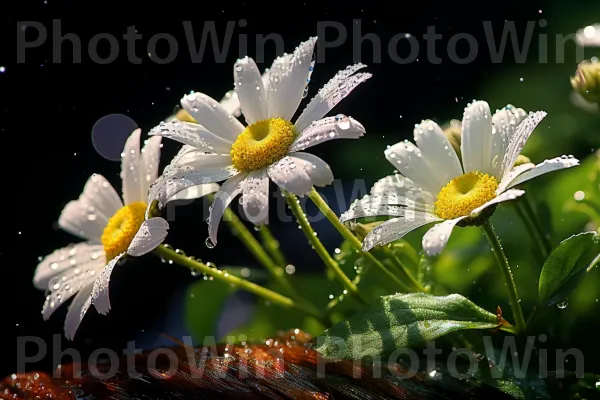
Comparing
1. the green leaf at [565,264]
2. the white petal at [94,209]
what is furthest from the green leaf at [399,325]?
the white petal at [94,209]

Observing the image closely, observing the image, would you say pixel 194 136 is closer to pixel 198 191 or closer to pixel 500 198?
pixel 198 191

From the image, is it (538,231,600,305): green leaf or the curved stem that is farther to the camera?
the curved stem

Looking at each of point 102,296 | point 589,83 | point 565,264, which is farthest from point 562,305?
point 102,296

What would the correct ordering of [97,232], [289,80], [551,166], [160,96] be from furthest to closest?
1. [160,96]
2. [97,232]
3. [289,80]
4. [551,166]

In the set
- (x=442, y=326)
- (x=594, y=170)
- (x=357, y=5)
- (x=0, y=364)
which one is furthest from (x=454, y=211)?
(x=0, y=364)

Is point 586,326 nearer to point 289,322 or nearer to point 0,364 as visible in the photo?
point 289,322

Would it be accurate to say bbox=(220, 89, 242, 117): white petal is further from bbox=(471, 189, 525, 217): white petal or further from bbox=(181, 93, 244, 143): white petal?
bbox=(471, 189, 525, 217): white petal

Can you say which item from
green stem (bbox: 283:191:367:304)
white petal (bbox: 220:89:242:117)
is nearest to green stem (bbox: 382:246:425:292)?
green stem (bbox: 283:191:367:304)
